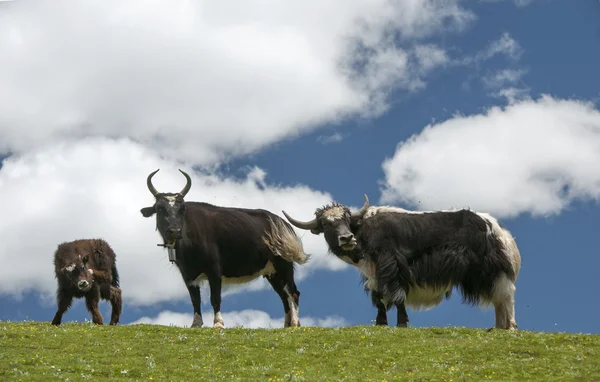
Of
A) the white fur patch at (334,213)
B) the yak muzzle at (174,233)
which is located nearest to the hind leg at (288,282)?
the white fur patch at (334,213)

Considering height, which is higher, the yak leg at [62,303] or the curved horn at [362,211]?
the curved horn at [362,211]

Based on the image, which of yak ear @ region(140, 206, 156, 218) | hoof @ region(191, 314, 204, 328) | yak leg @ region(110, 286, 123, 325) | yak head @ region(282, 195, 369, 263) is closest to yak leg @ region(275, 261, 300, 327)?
yak head @ region(282, 195, 369, 263)

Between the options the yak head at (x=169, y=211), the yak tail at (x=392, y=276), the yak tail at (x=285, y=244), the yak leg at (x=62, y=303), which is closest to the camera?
the yak tail at (x=392, y=276)

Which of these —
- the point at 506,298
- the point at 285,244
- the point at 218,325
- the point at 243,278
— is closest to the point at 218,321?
the point at 218,325

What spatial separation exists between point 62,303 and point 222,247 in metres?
6.27

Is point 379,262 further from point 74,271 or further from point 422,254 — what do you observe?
point 74,271

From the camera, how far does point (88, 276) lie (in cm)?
2791

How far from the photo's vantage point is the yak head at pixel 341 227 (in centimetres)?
2348

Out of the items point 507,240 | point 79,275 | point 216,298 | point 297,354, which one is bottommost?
point 297,354

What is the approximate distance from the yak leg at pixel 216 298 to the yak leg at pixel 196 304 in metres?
0.46

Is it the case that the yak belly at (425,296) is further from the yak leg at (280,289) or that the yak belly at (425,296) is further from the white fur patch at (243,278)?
the white fur patch at (243,278)

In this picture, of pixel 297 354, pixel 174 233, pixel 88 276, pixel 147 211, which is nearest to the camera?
pixel 297 354

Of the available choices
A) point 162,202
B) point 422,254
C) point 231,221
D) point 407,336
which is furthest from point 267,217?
point 407,336

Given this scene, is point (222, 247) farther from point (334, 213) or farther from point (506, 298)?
point (506, 298)
